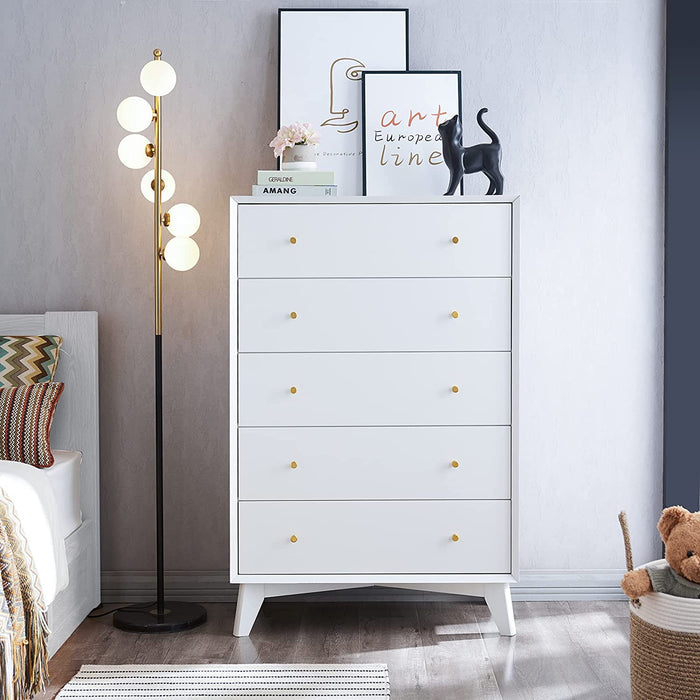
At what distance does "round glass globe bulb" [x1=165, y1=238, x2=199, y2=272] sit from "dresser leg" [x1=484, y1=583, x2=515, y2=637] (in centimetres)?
132

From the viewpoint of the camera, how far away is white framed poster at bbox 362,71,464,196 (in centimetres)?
278

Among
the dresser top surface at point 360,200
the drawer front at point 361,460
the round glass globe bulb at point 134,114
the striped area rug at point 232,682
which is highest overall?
the round glass globe bulb at point 134,114

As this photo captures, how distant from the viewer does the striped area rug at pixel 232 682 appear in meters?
2.13

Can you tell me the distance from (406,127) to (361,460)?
111cm

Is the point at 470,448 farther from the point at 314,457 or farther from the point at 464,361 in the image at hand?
the point at 314,457

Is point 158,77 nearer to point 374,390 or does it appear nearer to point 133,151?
point 133,151

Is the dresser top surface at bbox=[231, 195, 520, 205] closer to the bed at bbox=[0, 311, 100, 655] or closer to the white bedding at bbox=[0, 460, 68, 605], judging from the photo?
the bed at bbox=[0, 311, 100, 655]

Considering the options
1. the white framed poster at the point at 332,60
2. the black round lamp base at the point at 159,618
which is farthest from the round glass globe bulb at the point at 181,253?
the black round lamp base at the point at 159,618

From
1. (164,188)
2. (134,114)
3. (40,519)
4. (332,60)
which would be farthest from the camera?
(332,60)

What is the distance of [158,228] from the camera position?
8.71ft

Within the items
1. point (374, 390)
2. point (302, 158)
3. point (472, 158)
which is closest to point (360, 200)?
point (302, 158)

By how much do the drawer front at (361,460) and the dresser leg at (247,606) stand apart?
0.93ft

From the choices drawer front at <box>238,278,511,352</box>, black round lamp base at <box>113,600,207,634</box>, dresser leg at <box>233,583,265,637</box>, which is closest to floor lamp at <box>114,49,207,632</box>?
black round lamp base at <box>113,600,207,634</box>

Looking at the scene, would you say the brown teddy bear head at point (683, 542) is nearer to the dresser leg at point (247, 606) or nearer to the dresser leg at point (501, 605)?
the dresser leg at point (501, 605)
